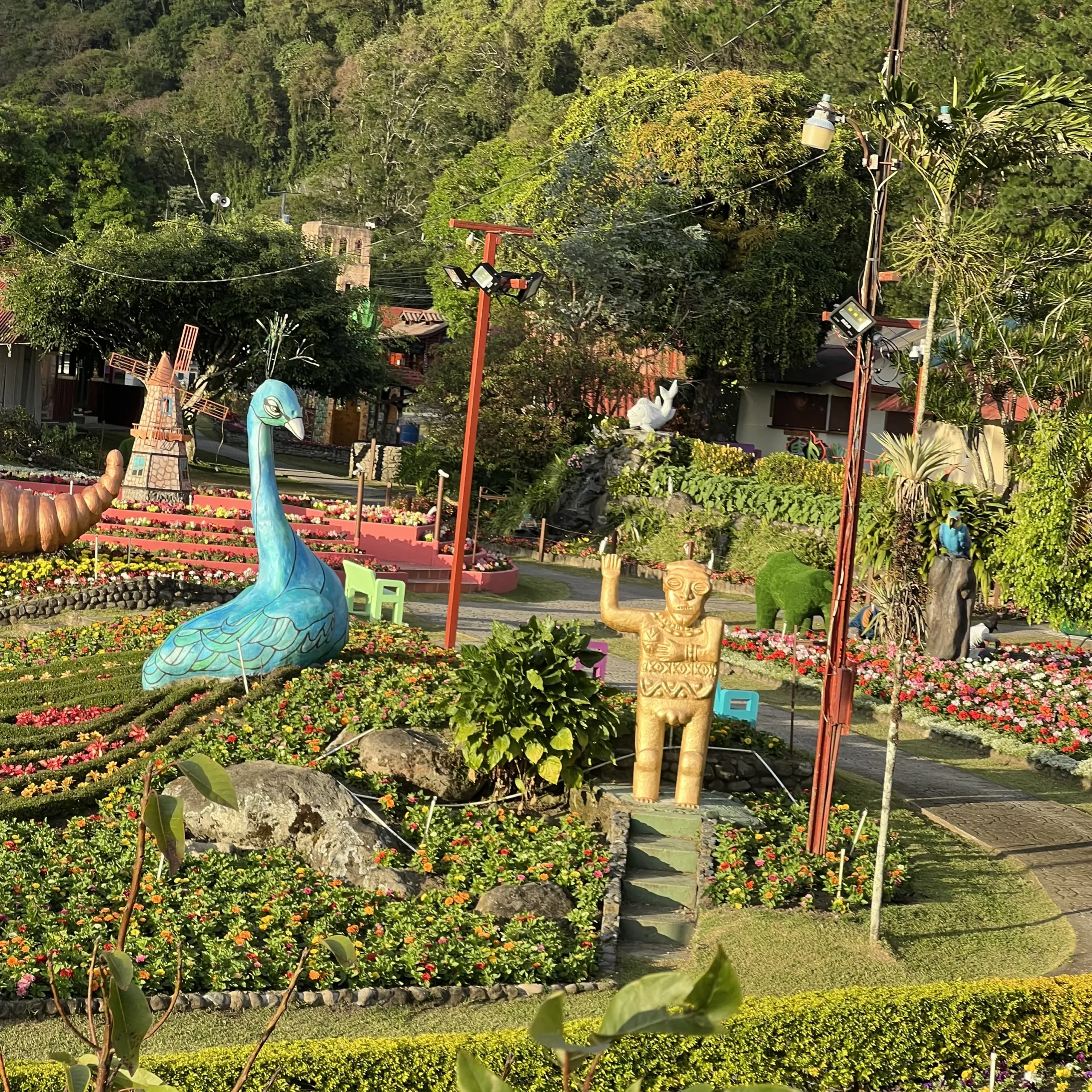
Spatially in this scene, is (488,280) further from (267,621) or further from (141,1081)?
(141,1081)

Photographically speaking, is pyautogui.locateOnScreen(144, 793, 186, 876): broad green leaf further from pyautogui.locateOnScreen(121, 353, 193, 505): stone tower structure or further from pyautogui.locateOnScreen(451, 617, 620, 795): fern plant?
pyautogui.locateOnScreen(121, 353, 193, 505): stone tower structure

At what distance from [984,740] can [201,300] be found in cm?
2657

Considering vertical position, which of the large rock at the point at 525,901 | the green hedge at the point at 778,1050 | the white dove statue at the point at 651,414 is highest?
the white dove statue at the point at 651,414

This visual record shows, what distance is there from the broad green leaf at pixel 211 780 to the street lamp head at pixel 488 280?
14176 mm

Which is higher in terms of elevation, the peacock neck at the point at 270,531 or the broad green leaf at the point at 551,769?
the peacock neck at the point at 270,531

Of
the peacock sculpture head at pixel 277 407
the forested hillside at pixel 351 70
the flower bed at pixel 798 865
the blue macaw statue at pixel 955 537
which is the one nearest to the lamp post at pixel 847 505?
the flower bed at pixel 798 865

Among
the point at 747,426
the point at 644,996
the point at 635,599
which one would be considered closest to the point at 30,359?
the point at 747,426

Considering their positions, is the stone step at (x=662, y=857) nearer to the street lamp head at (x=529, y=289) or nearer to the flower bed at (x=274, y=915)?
the flower bed at (x=274, y=915)

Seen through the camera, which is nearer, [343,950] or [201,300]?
[343,950]

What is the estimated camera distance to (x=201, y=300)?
3797 cm

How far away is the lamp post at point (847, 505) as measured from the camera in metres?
11.3

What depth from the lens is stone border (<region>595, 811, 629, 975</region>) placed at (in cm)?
1001

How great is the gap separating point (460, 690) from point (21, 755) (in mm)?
4041

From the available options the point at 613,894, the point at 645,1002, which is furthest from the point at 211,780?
the point at 613,894
